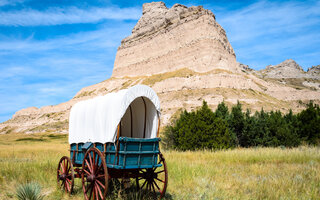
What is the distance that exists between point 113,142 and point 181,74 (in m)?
81.4

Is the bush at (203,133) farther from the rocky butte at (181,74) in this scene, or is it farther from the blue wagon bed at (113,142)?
the rocky butte at (181,74)

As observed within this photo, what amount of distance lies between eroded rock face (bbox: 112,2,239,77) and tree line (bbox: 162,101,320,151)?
210ft

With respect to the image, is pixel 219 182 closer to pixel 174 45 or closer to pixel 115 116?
pixel 115 116

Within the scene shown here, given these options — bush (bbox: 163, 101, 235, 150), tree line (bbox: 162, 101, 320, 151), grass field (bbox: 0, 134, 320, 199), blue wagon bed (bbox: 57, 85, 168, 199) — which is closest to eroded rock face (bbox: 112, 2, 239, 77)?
tree line (bbox: 162, 101, 320, 151)

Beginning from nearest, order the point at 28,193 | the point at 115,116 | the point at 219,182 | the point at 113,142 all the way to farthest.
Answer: the point at 113,142, the point at 115,116, the point at 28,193, the point at 219,182

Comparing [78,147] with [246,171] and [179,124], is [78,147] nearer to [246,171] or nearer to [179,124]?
[246,171]

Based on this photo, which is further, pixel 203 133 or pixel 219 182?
pixel 203 133

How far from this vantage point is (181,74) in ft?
282

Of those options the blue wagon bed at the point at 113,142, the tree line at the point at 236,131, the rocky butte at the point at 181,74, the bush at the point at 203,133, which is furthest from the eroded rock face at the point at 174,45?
the blue wagon bed at the point at 113,142

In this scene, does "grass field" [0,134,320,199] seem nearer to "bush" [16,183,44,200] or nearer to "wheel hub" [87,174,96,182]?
"bush" [16,183,44,200]

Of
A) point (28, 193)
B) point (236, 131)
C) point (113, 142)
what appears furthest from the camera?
point (236, 131)

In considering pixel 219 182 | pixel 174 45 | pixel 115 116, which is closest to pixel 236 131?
pixel 219 182

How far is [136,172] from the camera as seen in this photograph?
6539mm

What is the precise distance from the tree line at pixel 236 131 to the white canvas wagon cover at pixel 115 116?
11178mm
